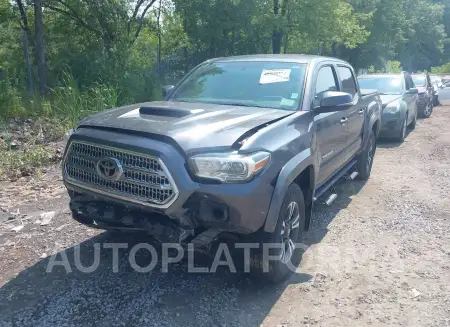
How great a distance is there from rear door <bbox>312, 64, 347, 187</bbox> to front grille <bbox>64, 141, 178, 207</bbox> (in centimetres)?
181

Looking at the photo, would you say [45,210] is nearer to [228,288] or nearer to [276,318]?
[228,288]

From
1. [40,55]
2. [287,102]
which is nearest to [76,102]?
[40,55]

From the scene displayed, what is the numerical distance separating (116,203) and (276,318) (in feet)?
4.76

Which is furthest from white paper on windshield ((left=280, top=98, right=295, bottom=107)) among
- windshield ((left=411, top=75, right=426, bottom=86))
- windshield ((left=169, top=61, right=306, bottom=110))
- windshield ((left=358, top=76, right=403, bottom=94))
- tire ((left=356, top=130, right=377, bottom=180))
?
windshield ((left=411, top=75, right=426, bottom=86))

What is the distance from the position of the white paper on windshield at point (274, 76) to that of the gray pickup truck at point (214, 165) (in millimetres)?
18

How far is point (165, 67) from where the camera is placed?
15406mm

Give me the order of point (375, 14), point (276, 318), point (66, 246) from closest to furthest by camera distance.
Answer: point (276, 318) < point (66, 246) < point (375, 14)

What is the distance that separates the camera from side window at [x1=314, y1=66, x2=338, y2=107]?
429 cm

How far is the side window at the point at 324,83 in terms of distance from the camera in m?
4.29

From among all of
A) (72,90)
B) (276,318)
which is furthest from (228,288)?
(72,90)

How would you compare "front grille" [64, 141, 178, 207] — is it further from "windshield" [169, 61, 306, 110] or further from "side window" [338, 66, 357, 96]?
"side window" [338, 66, 357, 96]

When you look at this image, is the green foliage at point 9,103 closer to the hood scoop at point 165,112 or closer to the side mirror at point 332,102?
the hood scoop at point 165,112

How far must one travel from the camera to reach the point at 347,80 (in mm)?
5758

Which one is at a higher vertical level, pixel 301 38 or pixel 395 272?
pixel 301 38
